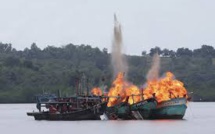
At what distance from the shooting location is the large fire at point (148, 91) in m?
143

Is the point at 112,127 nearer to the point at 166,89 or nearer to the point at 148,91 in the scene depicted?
the point at 166,89

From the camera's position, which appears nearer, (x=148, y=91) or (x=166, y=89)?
(x=166, y=89)

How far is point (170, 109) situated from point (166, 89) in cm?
490

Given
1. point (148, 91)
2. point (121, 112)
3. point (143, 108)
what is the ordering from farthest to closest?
1. point (148, 91)
2. point (121, 112)
3. point (143, 108)

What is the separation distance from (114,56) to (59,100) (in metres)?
11.7

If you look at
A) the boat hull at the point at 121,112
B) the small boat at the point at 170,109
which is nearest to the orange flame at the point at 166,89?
the small boat at the point at 170,109

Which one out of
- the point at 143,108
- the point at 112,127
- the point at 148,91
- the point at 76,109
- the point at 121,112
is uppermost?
the point at 148,91

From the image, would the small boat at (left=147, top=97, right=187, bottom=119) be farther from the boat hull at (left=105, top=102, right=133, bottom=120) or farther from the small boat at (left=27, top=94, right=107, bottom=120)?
the small boat at (left=27, top=94, right=107, bottom=120)

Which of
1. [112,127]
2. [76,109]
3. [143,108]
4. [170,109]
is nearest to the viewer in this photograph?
[112,127]

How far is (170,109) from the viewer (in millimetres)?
139250

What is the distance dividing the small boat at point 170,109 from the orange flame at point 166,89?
7.22ft

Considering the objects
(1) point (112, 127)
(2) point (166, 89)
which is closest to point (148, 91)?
(2) point (166, 89)

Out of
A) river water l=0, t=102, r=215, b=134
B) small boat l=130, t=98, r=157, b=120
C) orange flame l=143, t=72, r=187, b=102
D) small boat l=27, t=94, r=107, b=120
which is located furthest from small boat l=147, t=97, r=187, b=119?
small boat l=27, t=94, r=107, b=120

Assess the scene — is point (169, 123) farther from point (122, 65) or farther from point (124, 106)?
point (122, 65)
